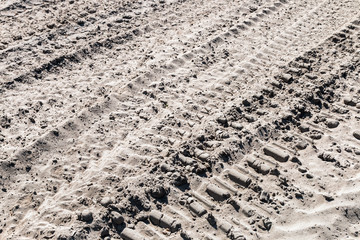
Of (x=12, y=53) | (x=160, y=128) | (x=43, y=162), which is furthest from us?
(x=12, y=53)

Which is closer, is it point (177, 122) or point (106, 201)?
point (106, 201)

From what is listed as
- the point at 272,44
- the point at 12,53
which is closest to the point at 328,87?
the point at 272,44

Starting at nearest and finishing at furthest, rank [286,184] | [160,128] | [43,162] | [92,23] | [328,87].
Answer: [286,184]
[43,162]
[160,128]
[328,87]
[92,23]

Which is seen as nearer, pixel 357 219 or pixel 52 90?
pixel 357 219

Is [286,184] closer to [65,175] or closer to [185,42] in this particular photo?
[65,175]

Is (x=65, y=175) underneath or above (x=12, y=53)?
underneath

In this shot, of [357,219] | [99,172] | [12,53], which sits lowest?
[357,219]

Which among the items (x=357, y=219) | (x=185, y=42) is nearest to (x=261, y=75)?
(x=185, y=42)
